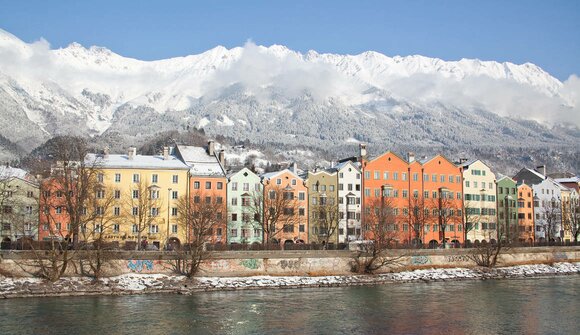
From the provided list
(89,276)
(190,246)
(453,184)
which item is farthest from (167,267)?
(453,184)

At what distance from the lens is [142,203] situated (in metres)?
90.8

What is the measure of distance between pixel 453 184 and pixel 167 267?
61.8 m

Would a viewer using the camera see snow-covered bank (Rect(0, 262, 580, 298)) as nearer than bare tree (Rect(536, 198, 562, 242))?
Yes

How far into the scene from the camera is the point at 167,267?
71625 millimetres

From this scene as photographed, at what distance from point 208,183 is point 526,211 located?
64959 mm

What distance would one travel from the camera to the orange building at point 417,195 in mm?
107062

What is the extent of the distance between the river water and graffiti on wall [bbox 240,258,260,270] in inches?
298

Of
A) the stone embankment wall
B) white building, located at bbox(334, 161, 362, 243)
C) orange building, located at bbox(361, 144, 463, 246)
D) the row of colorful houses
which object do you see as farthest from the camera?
orange building, located at bbox(361, 144, 463, 246)

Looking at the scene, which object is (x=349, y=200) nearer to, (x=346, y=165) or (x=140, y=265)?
(x=346, y=165)

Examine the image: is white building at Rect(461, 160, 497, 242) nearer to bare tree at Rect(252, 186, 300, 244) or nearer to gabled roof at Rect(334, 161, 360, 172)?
gabled roof at Rect(334, 161, 360, 172)

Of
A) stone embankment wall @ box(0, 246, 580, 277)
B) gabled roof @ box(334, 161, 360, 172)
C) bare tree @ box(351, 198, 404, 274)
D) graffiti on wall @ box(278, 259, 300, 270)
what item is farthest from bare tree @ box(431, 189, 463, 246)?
graffiti on wall @ box(278, 259, 300, 270)

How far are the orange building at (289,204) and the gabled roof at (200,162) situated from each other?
25.5 feet

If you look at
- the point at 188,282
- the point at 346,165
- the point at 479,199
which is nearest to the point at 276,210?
the point at 346,165

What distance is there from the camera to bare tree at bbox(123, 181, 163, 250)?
300 feet
